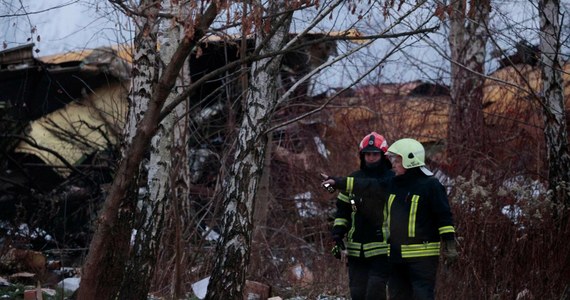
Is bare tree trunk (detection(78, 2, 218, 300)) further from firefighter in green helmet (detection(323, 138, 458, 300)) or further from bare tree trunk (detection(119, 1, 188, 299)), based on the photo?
bare tree trunk (detection(119, 1, 188, 299))

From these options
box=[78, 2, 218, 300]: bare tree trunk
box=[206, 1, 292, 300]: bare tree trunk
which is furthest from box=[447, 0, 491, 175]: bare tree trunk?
box=[78, 2, 218, 300]: bare tree trunk

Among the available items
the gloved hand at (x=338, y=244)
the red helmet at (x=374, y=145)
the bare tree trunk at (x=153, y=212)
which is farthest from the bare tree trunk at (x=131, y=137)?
the red helmet at (x=374, y=145)

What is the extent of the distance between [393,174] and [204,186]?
765cm

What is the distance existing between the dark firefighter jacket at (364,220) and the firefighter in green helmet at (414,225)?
30 cm

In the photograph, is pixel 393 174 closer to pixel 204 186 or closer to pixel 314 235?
pixel 314 235

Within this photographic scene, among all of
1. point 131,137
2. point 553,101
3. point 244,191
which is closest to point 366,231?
point 244,191

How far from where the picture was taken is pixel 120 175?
17.6ft

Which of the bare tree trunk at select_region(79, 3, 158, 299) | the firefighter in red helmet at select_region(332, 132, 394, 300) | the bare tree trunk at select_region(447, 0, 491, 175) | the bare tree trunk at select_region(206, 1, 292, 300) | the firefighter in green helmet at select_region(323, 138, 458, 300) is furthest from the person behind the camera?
the bare tree trunk at select_region(447, 0, 491, 175)

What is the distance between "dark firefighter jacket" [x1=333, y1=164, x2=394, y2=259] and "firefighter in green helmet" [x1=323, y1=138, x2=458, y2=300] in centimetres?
30

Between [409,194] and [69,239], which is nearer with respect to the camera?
[409,194]

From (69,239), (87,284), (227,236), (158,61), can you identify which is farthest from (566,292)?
(69,239)

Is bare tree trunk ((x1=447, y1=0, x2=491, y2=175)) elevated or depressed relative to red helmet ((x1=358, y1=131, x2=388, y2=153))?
elevated

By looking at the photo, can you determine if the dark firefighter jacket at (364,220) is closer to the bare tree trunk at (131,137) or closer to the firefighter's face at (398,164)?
the firefighter's face at (398,164)

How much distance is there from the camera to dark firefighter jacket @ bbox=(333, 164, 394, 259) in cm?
820
